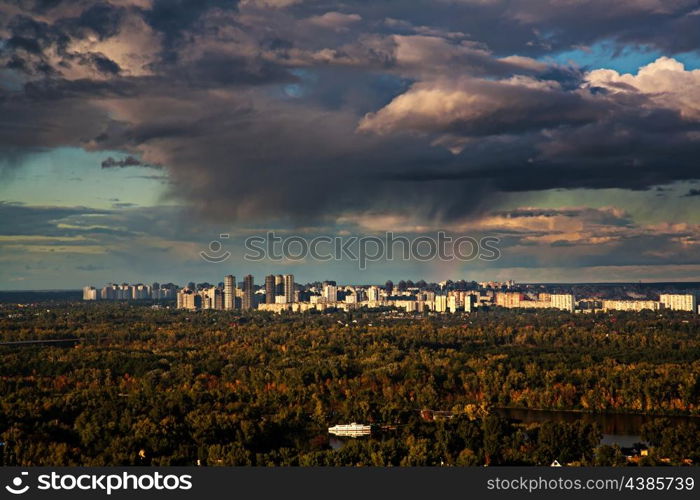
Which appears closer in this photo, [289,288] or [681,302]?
[681,302]

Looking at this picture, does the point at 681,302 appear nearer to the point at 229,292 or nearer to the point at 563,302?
the point at 563,302

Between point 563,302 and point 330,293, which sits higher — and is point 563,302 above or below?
below

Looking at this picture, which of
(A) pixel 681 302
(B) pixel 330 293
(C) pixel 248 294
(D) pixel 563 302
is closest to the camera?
(A) pixel 681 302

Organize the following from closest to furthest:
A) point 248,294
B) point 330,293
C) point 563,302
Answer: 1. point 563,302
2. point 248,294
3. point 330,293

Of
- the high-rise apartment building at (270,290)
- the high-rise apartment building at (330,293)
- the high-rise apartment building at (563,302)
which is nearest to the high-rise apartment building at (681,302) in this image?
the high-rise apartment building at (563,302)

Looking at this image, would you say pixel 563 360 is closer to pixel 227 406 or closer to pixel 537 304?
pixel 227 406

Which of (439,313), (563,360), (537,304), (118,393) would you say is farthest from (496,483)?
(537,304)

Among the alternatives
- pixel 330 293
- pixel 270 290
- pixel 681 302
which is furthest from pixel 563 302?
pixel 270 290

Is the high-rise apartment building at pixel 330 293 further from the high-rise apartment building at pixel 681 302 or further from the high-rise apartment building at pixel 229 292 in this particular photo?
the high-rise apartment building at pixel 681 302

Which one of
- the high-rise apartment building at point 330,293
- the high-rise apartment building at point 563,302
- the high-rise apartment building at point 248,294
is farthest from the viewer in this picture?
the high-rise apartment building at point 330,293
